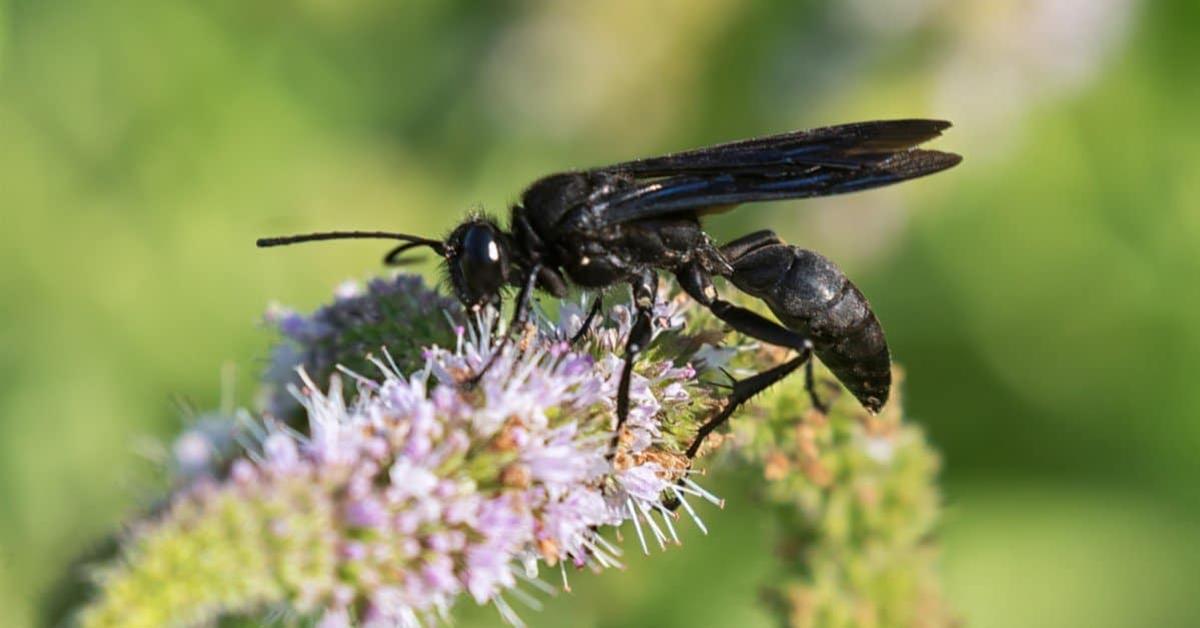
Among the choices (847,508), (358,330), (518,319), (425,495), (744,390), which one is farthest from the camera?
(847,508)

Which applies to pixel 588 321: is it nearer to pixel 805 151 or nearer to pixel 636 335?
pixel 636 335

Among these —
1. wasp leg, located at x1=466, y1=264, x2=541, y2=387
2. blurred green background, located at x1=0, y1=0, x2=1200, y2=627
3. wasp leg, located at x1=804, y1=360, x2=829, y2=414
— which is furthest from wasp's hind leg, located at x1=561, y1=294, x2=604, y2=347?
blurred green background, located at x1=0, y1=0, x2=1200, y2=627

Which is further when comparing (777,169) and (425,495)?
(777,169)

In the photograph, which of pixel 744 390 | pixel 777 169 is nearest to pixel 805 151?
pixel 777 169

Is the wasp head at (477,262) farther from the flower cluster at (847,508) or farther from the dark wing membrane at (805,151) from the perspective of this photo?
the flower cluster at (847,508)

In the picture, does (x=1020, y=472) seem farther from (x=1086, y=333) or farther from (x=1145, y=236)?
(x=1145, y=236)

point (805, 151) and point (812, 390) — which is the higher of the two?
point (805, 151)

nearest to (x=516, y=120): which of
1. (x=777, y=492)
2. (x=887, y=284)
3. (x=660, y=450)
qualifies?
(x=887, y=284)
